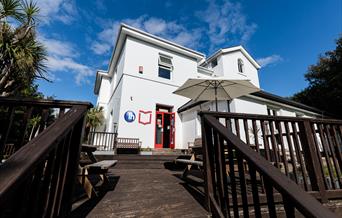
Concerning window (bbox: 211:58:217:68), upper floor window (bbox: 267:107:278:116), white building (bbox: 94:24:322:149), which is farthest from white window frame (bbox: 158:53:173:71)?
upper floor window (bbox: 267:107:278:116)

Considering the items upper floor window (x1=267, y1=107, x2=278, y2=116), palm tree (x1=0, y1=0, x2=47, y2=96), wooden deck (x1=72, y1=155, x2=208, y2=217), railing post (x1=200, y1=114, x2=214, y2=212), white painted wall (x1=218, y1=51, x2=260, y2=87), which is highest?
white painted wall (x1=218, y1=51, x2=260, y2=87)

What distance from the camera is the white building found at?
316 inches

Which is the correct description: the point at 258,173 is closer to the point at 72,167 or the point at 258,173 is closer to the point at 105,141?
the point at 72,167

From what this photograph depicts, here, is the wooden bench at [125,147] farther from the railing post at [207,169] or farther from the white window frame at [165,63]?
the railing post at [207,169]

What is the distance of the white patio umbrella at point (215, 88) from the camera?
Answer: 4.32m

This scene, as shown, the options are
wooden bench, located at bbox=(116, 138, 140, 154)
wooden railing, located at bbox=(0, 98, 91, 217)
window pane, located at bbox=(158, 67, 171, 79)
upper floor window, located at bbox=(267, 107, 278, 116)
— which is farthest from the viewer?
window pane, located at bbox=(158, 67, 171, 79)

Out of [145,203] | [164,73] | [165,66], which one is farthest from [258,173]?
[165,66]

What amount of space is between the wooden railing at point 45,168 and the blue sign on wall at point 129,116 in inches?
256

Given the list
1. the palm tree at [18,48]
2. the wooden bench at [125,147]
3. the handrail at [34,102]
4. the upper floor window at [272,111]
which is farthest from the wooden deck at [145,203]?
Answer: the upper floor window at [272,111]

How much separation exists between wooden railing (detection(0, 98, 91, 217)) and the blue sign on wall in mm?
6505

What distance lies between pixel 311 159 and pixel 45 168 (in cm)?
289

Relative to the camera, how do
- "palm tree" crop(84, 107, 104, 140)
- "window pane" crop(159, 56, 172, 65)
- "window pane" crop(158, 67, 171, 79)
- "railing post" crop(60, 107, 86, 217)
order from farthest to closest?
"window pane" crop(159, 56, 172, 65)
"window pane" crop(158, 67, 171, 79)
"palm tree" crop(84, 107, 104, 140)
"railing post" crop(60, 107, 86, 217)

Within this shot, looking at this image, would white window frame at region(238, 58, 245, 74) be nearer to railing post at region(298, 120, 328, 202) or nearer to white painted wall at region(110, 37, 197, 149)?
white painted wall at region(110, 37, 197, 149)

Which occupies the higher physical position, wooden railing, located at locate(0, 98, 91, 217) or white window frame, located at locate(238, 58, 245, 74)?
white window frame, located at locate(238, 58, 245, 74)
